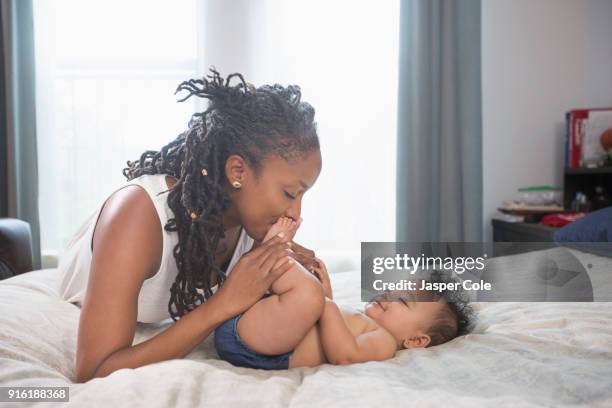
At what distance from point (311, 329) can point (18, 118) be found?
9.71 feet

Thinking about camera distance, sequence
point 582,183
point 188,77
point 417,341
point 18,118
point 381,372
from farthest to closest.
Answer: point 188,77
point 18,118
point 582,183
point 417,341
point 381,372

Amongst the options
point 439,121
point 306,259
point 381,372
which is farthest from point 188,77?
point 381,372

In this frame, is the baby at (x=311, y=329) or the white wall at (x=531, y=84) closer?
the baby at (x=311, y=329)

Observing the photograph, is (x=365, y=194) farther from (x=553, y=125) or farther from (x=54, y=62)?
(x=54, y=62)

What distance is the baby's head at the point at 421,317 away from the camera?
131 centimetres

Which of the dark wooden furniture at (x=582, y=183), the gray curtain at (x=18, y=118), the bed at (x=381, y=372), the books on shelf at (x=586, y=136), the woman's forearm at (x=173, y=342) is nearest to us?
the bed at (x=381, y=372)

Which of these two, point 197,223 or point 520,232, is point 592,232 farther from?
point 197,223

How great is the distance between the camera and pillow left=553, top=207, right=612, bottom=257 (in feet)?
6.29

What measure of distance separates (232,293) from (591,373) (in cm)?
68

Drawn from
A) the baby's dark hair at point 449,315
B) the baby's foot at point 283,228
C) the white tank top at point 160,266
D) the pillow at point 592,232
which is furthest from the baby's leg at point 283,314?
the pillow at point 592,232

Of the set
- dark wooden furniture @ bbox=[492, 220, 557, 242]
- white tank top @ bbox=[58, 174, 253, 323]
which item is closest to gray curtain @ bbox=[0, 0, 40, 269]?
white tank top @ bbox=[58, 174, 253, 323]

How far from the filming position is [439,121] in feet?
11.0

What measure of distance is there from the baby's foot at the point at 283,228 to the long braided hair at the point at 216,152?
11cm

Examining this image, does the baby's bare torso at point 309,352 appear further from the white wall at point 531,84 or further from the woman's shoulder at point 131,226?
the white wall at point 531,84
